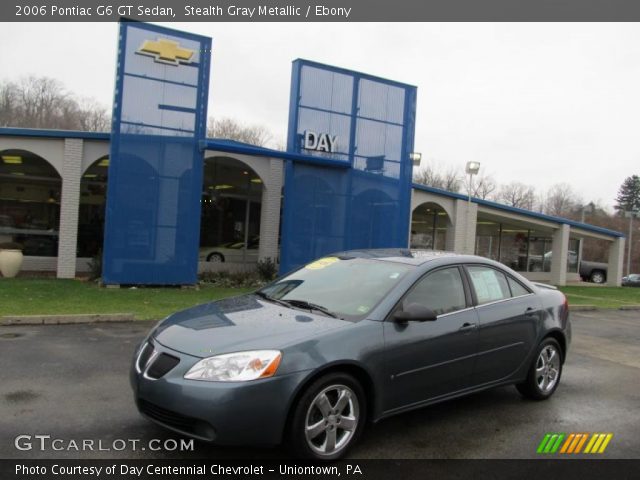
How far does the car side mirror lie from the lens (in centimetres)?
419

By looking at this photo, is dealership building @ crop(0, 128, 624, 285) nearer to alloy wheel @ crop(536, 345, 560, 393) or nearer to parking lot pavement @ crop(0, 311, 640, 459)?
parking lot pavement @ crop(0, 311, 640, 459)

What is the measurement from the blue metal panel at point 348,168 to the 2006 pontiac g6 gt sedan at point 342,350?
1065 centimetres

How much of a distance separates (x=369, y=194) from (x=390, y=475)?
13.9m

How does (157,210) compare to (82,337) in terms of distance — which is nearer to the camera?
(82,337)

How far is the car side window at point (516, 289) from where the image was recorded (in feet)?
18.1

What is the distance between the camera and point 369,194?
1722 centimetres

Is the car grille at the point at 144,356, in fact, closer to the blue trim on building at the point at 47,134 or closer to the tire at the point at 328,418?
the tire at the point at 328,418

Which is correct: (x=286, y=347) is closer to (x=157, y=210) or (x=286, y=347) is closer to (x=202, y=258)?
(x=157, y=210)

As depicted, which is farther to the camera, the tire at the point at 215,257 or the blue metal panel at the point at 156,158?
the tire at the point at 215,257

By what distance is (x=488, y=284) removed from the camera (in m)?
5.28

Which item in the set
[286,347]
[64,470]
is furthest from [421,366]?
[64,470]

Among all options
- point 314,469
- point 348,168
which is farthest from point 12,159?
point 314,469

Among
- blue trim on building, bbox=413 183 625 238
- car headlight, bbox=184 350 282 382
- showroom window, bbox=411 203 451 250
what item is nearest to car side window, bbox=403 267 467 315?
car headlight, bbox=184 350 282 382

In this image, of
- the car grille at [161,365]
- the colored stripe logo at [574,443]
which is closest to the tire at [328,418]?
the car grille at [161,365]
